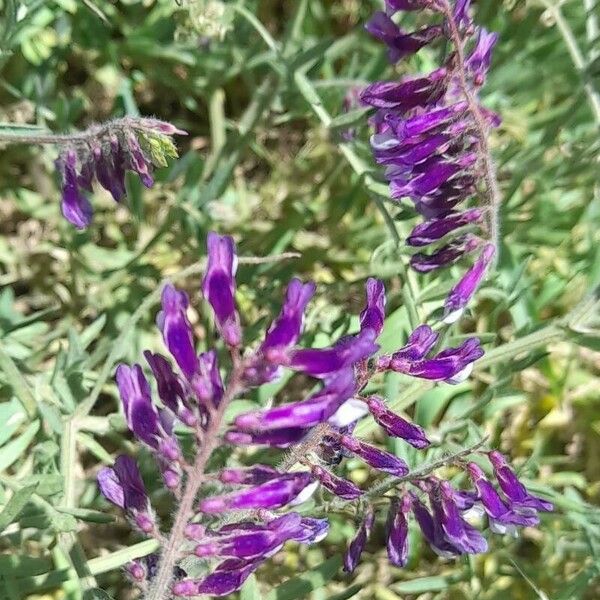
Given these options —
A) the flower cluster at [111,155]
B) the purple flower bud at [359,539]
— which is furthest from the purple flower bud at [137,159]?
the purple flower bud at [359,539]

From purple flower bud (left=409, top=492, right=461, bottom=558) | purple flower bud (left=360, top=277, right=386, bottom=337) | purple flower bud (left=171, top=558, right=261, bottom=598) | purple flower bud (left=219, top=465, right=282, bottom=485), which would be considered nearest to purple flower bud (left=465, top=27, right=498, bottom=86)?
purple flower bud (left=360, top=277, right=386, bottom=337)

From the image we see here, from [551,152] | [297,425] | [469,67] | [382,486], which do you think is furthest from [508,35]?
[297,425]

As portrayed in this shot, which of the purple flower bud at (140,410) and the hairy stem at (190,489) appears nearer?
the hairy stem at (190,489)

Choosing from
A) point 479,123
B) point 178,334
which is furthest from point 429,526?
point 479,123

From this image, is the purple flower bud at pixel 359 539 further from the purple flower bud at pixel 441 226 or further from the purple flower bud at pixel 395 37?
the purple flower bud at pixel 395 37

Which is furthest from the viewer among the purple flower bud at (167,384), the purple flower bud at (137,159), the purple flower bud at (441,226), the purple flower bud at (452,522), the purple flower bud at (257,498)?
the purple flower bud at (441,226)

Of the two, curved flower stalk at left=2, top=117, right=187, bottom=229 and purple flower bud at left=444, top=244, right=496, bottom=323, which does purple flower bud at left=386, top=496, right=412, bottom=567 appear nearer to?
purple flower bud at left=444, top=244, right=496, bottom=323

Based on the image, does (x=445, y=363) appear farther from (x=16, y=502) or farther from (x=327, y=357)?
(x=16, y=502)
